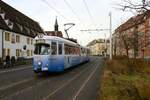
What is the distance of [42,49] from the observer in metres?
21.5

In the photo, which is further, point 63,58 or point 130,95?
point 63,58

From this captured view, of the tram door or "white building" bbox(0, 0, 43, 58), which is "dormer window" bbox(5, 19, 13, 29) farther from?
the tram door

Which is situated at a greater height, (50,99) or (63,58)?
(63,58)

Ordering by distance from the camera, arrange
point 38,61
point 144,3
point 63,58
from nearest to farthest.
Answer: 1. point 144,3
2. point 38,61
3. point 63,58

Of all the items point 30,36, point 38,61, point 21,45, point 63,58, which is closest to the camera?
point 38,61

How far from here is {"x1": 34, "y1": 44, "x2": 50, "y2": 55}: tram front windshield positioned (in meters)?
21.3

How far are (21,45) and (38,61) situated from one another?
36086 mm

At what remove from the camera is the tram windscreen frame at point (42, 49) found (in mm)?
21312

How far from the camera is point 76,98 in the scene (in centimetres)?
1148

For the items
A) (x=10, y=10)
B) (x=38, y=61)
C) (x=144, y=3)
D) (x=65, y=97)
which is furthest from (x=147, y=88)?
(x=10, y=10)

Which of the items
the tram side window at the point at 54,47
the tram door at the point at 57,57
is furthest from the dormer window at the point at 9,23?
the tram side window at the point at 54,47

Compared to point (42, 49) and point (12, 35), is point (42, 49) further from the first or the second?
point (12, 35)

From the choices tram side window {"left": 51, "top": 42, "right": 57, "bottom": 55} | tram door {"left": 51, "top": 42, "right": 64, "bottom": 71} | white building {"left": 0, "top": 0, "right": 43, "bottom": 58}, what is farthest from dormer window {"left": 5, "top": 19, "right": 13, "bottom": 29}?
tram side window {"left": 51, "top": 42, "right": 57, "bottom": 55}

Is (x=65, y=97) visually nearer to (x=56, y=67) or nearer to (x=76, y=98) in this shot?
(x=76, y=98)
